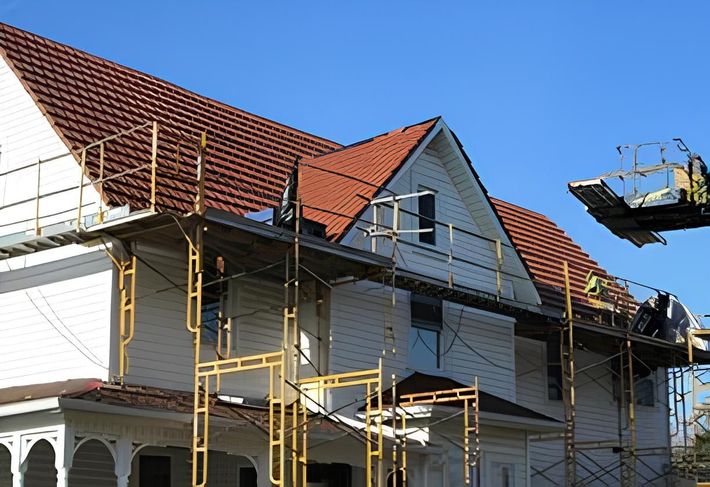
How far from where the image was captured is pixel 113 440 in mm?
17719

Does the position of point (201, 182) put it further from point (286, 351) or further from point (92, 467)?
point (92, 467)

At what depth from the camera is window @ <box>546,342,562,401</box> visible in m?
28.7

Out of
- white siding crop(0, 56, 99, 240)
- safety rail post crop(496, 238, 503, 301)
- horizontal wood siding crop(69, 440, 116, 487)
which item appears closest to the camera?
horizontal wood siding crop(69, 440, 116, 487)

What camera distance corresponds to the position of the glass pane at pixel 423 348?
79.8 ft

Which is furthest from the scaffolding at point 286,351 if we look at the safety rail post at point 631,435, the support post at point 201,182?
the safety rail post at point 631,435

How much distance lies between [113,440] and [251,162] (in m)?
8.50

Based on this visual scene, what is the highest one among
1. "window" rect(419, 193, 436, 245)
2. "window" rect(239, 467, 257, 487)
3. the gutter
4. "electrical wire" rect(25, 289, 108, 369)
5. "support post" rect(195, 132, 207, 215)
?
"window" rect(419, 193, 436, 245)

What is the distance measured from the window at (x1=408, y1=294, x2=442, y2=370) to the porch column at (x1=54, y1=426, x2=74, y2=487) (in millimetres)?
8761

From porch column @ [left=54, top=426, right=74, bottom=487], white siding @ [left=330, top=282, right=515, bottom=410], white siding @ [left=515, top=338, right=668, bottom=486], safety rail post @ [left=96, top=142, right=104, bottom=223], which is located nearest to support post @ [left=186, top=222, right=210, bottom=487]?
safety rail post @ [left=96, top=142, right=104, bottom=223]

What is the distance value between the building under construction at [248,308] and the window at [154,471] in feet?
0.13

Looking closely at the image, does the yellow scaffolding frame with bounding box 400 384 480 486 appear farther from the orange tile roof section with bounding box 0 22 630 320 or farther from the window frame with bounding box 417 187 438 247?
the window frame with bounding box 417 187 438 247

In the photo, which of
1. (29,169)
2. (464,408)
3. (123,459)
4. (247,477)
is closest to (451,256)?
(464,408)

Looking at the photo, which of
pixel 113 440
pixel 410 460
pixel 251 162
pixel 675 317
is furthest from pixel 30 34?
pixel 675 317

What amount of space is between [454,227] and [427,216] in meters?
0.65
